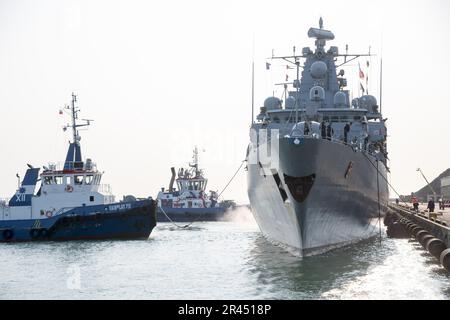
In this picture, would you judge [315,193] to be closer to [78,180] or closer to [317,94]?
[317,94]

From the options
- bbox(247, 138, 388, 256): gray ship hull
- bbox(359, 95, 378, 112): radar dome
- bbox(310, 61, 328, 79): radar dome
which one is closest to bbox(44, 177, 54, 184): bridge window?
bbox(247, 138, 388, 256): gray ship hull

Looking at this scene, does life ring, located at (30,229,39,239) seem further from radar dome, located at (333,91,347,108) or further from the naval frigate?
radar dome, located at (333,91,347,108)

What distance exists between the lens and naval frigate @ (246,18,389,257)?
2697 centimetres

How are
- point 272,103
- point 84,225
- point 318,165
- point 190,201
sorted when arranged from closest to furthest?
point 318,165, point 272,103, point 84,225, point 190,201

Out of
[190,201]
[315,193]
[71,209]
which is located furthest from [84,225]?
[190,201]

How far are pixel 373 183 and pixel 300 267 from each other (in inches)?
464

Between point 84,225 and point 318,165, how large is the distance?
22.6 metres

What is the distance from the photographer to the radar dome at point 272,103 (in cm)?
4434

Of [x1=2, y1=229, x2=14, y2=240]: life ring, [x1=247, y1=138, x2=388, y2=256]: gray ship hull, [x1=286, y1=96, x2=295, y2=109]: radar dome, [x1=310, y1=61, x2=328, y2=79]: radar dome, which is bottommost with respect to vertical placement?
[x1=2, y1=229, x2=14, y2=240]: life ring

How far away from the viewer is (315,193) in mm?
27203

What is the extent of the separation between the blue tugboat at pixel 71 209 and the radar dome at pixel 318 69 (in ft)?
Answer: 47.9

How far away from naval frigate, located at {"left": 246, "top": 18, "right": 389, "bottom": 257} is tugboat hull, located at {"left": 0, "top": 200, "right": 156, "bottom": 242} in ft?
36.3

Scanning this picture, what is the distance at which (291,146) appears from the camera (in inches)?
1051
